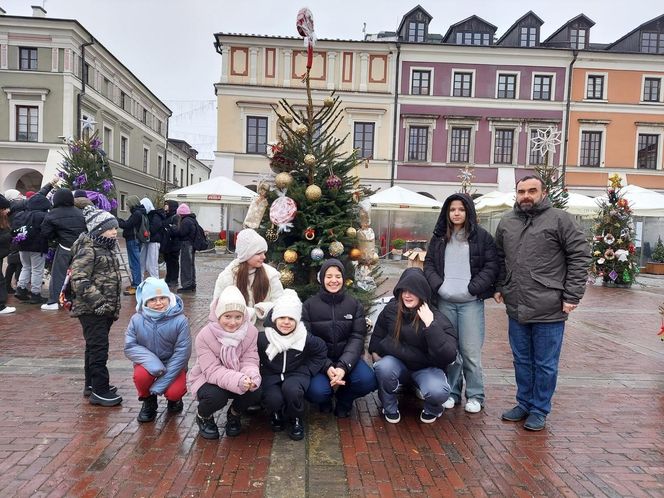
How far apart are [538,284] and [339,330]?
1679mm

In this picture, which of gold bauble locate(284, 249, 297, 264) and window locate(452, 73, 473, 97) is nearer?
gold bauble locate(284, 249, 297, 264)

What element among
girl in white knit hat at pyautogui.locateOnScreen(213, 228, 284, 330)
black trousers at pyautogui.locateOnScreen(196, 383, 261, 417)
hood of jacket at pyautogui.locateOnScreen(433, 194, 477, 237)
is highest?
hood of jacket at pyautogui.locateOnScreen(433, 194, 477, 237)

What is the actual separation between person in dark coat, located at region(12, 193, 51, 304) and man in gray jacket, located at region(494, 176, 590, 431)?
24.8 ft

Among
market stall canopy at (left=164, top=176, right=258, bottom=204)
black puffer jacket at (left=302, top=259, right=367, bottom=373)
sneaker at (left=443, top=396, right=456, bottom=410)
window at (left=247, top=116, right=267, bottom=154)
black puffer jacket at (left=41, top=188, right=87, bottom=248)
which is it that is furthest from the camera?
window at (left=247, top=116, right=267, bottom=154)

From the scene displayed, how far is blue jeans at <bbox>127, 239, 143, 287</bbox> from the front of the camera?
10.2 meters

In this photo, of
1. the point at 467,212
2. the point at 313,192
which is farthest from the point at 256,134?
the point at 467,212

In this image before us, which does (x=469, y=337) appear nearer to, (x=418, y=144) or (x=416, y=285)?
(x=416, y=285)

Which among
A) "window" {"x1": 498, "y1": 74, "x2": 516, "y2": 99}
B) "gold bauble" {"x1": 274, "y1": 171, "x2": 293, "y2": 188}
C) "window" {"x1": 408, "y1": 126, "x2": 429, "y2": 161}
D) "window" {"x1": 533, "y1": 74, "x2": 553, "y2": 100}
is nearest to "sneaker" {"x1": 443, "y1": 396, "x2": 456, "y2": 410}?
"gold bauble" {"x1": 274, "y1": 171, "x2": 293, "y2": 188}

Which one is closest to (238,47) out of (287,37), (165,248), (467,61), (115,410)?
(287,37)

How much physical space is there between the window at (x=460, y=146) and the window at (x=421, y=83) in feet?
9.11

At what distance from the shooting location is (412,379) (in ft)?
13.8

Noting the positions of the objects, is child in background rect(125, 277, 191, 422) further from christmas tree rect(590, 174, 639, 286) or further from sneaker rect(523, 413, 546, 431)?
christmas tree rect(590, 174, 639, 286)

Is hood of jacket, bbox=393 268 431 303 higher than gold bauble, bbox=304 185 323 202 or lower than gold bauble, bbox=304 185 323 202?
lower

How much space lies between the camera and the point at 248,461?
3381mm
